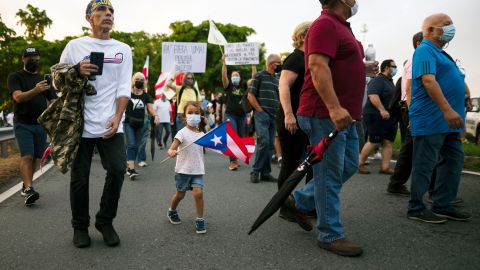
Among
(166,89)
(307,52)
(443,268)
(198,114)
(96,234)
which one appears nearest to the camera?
(443,268)

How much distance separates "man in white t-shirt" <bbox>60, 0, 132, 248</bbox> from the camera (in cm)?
Result: 383

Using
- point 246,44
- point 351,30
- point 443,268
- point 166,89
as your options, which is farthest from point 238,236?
point 166,89

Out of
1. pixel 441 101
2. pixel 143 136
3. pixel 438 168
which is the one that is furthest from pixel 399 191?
pixel 143 136

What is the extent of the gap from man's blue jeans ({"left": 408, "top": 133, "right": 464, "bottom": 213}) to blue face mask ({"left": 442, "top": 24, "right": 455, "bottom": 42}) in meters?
0.94

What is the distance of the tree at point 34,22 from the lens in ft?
191

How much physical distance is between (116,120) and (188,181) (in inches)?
37.2

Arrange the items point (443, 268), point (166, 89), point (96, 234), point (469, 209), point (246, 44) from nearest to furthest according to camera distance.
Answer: point (443, 268) → point (96, 234) → point (469, 209) → point (246, 44) → point (166, 89)

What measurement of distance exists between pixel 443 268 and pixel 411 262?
219mm

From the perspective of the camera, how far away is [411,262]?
3227 millimetres

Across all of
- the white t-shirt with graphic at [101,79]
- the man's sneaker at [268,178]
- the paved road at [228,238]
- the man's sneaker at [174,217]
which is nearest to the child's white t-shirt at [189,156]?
the man's sneaker at [174,217]

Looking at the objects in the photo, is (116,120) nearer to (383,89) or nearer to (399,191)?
(399,191)

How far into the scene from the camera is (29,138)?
5.58 m

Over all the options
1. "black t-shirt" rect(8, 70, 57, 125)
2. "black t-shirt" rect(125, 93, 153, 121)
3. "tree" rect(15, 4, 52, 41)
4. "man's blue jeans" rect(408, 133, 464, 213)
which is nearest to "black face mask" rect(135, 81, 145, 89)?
"black t-shirt" rect(125, 93, 153, 121)

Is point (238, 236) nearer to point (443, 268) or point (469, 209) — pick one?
point (443, 268)
